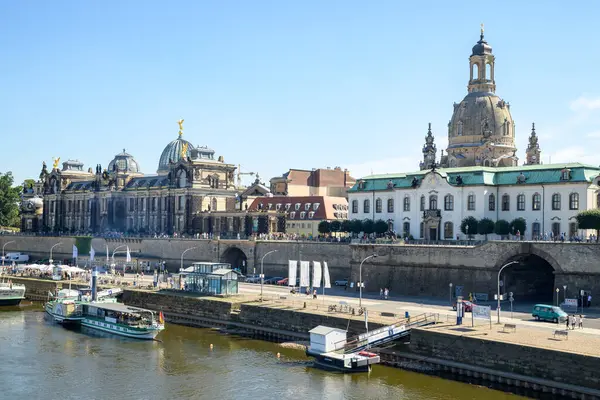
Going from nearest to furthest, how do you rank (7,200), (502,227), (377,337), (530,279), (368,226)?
(377,337), (530,279), (502,227), (368,226), (7,200)

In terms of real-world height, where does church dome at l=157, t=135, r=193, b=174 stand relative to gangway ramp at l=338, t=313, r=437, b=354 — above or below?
above

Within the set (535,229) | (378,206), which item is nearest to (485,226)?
(535,229)

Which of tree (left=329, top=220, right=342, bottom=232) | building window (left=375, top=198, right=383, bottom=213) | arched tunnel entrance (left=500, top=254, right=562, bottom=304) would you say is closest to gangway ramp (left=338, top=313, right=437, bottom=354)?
arched tunnel entrance (left=500, top=254, right=562, bottom=304)

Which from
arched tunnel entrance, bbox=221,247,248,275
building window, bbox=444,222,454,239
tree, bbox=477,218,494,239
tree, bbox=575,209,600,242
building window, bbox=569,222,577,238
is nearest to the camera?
tree, bbox=575,209,600,242

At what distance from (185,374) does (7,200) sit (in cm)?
13482

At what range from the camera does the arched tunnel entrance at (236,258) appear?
345ft

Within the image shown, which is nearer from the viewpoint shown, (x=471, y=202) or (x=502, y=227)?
(x=502, y=227)

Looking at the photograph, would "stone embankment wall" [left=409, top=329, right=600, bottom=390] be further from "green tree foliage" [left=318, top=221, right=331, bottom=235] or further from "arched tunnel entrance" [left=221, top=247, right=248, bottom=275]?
"arched tunnel entrance" [left=221, top=247, right=248, bottom=275]

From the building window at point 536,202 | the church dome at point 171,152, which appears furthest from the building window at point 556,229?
the church dome at point 171,152

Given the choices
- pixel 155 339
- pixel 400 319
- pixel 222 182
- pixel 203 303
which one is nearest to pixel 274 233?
pixel 222 182

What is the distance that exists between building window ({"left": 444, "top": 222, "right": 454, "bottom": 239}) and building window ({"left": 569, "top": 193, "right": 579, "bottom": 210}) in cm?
1281

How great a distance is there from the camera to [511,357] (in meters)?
46.5

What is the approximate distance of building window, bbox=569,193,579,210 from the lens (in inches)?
2960

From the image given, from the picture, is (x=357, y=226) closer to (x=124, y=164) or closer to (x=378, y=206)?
(x=378, y=206)
